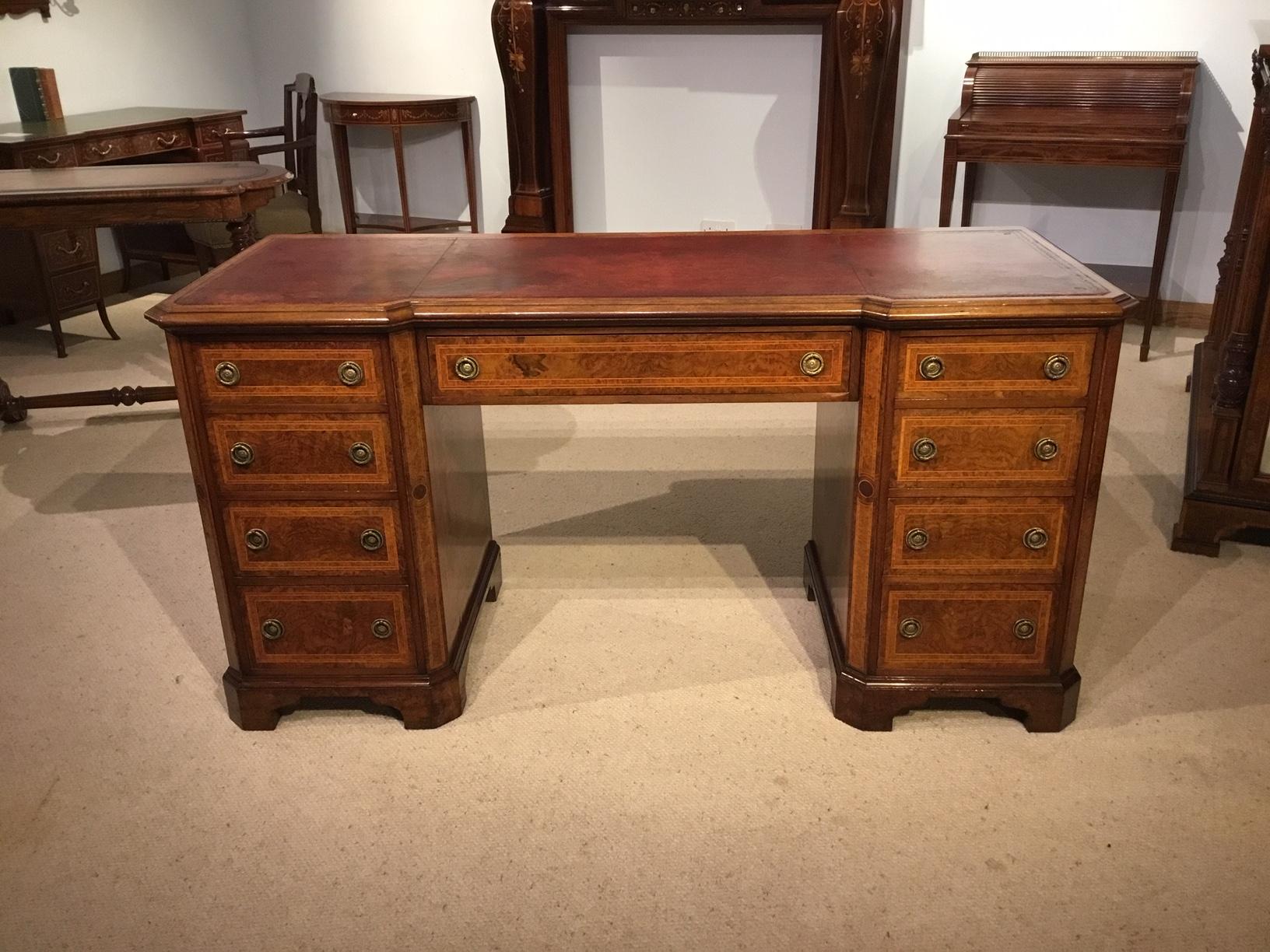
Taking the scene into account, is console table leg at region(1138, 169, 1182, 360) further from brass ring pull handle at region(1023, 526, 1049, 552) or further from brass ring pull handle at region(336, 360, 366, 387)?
brass ring pull handle at region(336, 360, 366, 387)

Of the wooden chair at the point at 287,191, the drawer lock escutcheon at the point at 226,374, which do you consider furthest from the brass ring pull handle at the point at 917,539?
the wooden chair at the point at 287,191

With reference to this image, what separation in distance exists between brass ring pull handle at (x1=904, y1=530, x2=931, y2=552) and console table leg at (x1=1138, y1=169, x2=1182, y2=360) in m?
2.64

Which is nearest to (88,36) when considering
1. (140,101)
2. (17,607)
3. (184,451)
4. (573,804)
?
(140,101)

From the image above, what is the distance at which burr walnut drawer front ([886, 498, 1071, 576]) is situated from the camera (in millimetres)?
1925

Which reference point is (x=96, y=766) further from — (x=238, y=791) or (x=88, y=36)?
(x=88, y=36)

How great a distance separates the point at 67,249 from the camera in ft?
14.8

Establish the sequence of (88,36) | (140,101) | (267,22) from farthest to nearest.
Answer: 1. (267,22)
2. (140,101)
3. (88,36)

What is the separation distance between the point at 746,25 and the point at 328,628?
11.9 feet

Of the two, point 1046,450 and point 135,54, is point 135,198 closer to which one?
point 1046,450

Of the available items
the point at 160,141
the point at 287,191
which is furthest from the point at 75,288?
the point at 287,191

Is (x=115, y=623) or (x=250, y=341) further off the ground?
(x=250, y=341)

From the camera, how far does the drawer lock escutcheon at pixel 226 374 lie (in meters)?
1.85

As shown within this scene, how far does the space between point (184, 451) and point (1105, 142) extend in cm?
335

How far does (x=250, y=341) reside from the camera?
1830 mm
